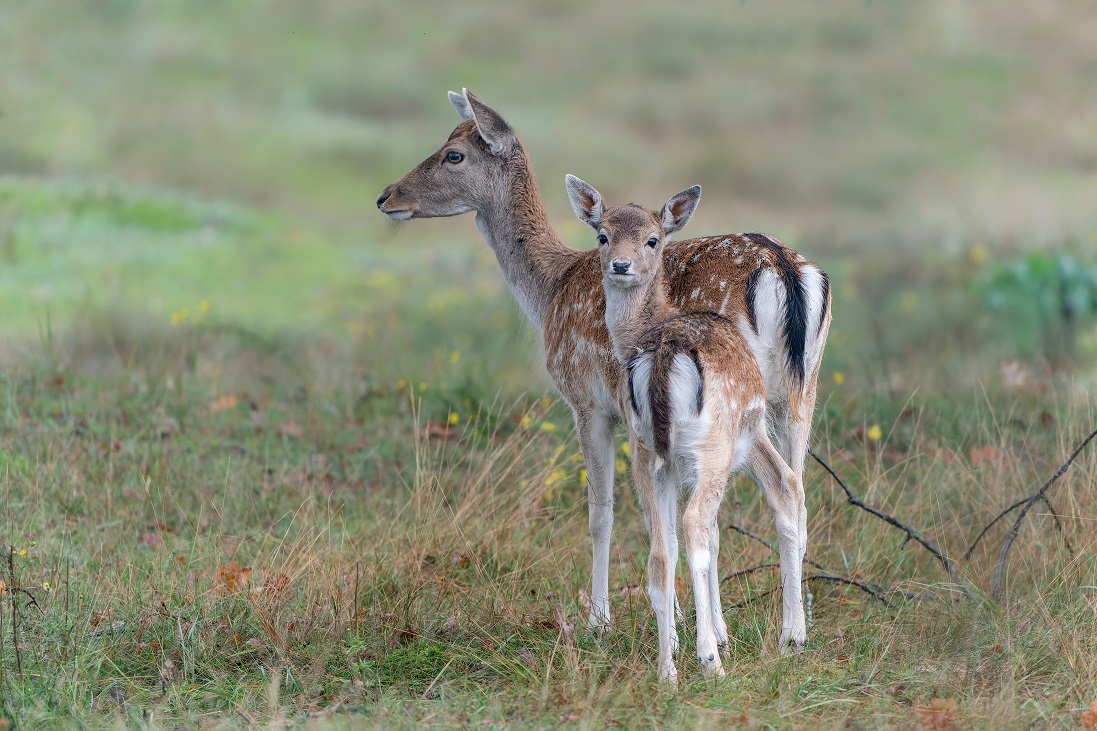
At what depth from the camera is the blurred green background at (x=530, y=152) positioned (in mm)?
13023

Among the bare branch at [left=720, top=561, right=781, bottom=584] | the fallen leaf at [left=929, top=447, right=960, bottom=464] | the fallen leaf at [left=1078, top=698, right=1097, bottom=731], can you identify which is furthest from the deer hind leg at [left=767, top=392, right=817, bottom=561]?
the fallen leaf at [left=929, top=447, right=960, bottom=464]

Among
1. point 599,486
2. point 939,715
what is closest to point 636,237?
point 599,486

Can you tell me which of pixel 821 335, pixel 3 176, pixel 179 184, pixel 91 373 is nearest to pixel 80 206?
pixel 3 176

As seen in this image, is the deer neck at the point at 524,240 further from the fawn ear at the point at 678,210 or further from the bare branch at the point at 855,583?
the bare branch at the point at 855,583

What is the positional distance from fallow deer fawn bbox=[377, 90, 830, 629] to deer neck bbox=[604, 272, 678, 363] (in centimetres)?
18

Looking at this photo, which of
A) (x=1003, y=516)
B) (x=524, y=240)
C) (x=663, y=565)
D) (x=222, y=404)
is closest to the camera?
(x=663, y=565)

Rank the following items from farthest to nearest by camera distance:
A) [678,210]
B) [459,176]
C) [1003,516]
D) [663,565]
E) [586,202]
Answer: [459,176] < [1003,516] < [586,202] < [678,210] < [663,565]

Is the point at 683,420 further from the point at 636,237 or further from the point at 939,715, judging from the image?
the point at 939,715

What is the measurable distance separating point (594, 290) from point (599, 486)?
89cm

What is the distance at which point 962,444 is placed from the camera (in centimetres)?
737

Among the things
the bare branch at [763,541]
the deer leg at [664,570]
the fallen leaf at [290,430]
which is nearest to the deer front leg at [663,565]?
the deer leg at [664,570]

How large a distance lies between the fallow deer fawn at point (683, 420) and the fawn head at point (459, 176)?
1.52 meters

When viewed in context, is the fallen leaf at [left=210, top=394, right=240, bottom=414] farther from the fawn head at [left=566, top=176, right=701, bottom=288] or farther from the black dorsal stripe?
the black dorsal stripe

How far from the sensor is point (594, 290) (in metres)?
5.87
